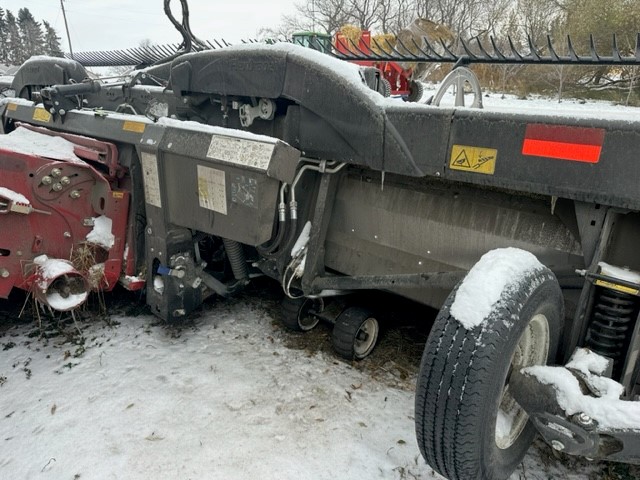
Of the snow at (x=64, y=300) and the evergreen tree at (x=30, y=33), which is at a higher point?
the evergreen tree at (x=30, y=33)

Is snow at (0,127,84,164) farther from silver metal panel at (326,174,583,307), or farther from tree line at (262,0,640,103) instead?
tree line at (262,0,640,103)

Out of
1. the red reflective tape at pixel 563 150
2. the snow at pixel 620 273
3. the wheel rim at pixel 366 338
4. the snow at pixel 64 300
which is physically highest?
the red reflective tape at pixel 563 150

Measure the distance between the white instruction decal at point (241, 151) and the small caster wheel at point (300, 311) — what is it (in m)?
0.99

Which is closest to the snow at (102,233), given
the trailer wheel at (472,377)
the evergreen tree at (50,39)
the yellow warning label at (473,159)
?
the yellow warning label at (473,159)

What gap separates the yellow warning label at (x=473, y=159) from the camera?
1.97 metres

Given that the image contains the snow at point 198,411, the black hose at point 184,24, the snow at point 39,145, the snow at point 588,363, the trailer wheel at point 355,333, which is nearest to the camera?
the snow at point 588,363

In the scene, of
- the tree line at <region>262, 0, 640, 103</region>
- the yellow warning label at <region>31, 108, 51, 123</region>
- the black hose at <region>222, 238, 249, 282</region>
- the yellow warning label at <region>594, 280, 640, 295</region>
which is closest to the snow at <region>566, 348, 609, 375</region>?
the yellow warning label at <region>594, 280, 640, 295</region>

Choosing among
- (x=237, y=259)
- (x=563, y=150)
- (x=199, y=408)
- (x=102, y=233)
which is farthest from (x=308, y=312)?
(x=563, y=150)

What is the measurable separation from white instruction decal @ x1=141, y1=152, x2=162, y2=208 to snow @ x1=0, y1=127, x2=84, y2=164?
19.7 inches

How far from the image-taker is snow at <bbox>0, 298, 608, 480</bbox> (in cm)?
211

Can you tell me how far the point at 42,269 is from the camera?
278cm

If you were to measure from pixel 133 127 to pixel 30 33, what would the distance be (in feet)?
239

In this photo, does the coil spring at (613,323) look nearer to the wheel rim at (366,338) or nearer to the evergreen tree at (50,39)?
the wheel rim at (366,338)

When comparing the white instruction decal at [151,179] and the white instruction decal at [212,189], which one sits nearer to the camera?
the white instruction decal at [212,189]
